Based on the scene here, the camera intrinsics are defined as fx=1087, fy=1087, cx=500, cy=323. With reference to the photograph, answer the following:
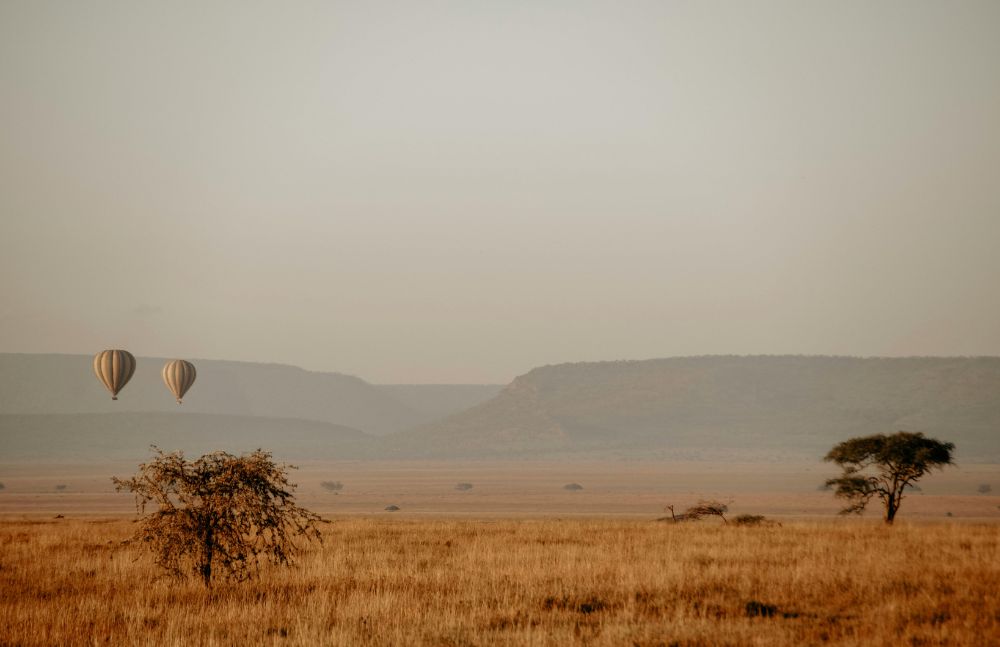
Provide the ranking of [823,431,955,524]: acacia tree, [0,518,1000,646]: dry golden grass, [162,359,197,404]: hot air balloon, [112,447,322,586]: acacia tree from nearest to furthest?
1. [0,518,1000,646]: dry golden grass
2. [112,447,322,586]: acacia tree
3. [823,431,955,524]: acacia tree
4. [162,359,197,404]: hot air balloon

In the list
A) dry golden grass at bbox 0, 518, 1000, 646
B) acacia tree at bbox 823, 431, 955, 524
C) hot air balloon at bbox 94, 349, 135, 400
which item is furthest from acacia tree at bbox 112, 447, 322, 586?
hot air balloon at bbox 94, 349, 135, 400

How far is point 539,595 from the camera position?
18.2 metres

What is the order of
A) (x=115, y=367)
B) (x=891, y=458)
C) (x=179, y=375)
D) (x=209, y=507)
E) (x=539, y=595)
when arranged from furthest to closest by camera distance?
(x=179, y=375) < (x=115, y=367) < (x=891, y=458) < (x=209, y=507) < (x=539, y=595)

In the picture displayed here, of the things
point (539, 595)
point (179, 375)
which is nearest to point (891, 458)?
point (539, 595)

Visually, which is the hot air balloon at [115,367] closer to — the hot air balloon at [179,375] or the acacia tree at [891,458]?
the hot air balloon at [179,375]

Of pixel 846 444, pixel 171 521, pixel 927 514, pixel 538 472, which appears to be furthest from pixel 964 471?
pixel 171 521

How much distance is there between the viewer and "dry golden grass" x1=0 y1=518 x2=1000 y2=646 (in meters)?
14.9

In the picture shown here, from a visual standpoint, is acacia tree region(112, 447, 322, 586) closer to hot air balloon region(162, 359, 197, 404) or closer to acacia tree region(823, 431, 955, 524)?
acacia tree region(823, 431, 955, 524)

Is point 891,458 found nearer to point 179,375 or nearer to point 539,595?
point 539,595

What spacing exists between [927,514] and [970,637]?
6231 cm

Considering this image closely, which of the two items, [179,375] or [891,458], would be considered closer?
[891,458]

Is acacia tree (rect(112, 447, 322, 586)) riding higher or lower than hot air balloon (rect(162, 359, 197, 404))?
lower

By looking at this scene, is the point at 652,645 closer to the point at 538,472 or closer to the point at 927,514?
the point at 927,514

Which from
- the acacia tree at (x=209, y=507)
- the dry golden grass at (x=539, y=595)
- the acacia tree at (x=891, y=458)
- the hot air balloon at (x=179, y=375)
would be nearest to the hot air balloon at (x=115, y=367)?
the hot air balloon at (x=179, y=375)
